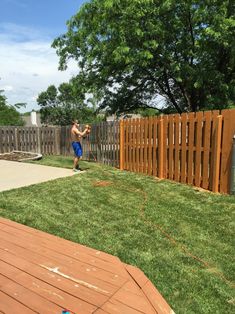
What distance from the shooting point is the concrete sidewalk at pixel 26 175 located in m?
7.27

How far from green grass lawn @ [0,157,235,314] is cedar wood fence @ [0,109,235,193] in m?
0.46

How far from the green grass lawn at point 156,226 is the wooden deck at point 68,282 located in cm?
27

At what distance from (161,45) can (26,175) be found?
26.1 ft

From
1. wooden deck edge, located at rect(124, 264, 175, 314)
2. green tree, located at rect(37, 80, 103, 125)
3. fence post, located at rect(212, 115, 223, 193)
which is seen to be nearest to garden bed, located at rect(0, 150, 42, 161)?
fence post, located at rect(212, 115, 223, 193)

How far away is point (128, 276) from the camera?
2953 mm

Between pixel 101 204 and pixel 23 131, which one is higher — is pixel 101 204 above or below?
below

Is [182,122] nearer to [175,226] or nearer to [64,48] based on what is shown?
[175,226]

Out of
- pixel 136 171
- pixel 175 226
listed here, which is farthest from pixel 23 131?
pixel 175 226

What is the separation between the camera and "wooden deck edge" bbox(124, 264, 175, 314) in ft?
8.26

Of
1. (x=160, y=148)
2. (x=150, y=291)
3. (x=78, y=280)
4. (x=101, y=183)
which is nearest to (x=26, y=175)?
(x=101, y=183)

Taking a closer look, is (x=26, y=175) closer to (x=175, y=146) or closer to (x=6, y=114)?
(x=175, y=146)

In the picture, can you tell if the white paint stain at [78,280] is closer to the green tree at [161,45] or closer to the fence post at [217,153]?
the fence post at [217,153]

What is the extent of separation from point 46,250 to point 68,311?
118 centimetres

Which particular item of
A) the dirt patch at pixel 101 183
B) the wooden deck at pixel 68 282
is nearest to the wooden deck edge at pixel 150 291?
the wooden deck at pixel 68 282
